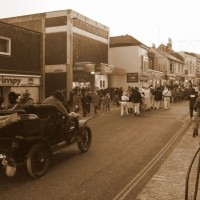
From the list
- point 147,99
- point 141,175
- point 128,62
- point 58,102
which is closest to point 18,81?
point 147,99

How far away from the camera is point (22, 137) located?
675 cm

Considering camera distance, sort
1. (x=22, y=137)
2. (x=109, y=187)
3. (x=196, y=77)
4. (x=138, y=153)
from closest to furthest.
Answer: (x=109, y=187) → (x=22, y=137) → (x=138, y=153) → (x=196, y=77)

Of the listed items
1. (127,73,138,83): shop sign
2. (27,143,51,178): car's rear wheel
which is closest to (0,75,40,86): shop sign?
(27,143,51,178): car's rear wheel

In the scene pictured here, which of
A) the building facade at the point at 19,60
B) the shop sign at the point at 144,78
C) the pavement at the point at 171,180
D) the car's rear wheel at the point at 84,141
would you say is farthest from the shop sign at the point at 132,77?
the pavement at the point at 171,180

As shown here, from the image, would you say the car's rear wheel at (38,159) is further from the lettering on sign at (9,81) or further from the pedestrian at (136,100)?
the lettering on sign at (9,81)

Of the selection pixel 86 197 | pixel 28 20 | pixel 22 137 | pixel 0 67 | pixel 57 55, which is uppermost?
pixel 28 20

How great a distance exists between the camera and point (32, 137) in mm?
6961

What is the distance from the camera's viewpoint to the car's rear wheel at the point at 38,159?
6742mm

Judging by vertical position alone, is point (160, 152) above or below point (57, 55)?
below

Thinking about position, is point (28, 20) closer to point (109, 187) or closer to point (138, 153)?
point (138, 153)

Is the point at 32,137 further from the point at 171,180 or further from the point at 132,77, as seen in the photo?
the point at 132,77

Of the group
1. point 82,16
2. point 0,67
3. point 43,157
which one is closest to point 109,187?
point 43,157

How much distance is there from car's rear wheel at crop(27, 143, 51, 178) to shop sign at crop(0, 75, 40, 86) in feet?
47.7

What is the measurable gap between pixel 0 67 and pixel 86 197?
55.4ft
